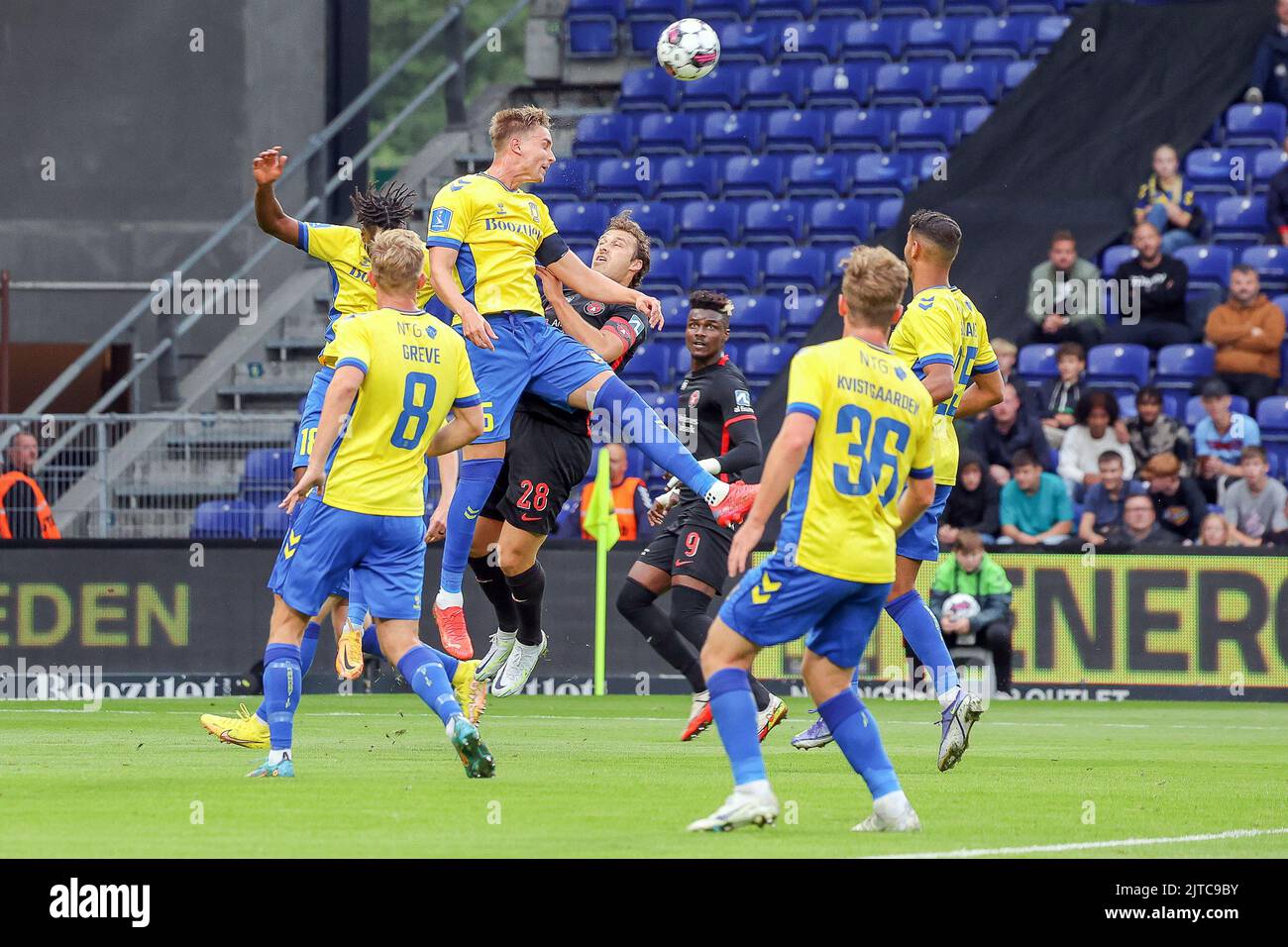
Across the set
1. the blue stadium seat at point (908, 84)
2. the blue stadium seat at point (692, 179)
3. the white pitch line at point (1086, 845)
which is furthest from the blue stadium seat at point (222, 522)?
the white pitch line at point (1086, 845)

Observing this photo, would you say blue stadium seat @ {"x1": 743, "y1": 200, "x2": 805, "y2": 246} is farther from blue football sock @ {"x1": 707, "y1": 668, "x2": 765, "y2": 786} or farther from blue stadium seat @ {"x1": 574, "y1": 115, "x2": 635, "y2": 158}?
blue football sock @ {"x1": 707, "y1": 668, "x2": 765, "y2": 786}

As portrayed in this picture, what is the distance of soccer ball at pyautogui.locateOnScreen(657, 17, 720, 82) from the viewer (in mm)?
14602

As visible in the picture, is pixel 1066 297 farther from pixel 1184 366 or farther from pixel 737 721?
pixel 737 721

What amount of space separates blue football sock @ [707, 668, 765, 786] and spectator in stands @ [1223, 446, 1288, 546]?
10.7m

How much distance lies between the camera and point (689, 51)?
574 inches

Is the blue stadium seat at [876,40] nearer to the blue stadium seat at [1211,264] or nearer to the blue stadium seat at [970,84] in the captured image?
the blue stadium seat at [970,84]

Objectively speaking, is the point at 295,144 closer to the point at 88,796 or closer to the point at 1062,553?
the point at 1062,553

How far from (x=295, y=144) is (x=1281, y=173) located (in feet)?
36.0

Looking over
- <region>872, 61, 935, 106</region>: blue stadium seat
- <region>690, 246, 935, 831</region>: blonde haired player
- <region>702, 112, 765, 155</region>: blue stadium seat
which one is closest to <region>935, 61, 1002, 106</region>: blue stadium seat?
<region>872, 61, 935, 106</region>: blue stadium seat

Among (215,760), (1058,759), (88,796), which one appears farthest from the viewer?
(1058,759)

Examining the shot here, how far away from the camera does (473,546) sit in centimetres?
1174

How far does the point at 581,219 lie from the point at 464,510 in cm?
1300

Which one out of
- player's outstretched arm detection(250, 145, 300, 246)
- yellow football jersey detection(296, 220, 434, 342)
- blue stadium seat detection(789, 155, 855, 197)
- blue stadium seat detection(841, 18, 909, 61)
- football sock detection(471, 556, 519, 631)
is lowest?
football sock detection(471, 556, 519, 631)

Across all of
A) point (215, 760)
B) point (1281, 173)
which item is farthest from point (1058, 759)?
point (1281, 173)
